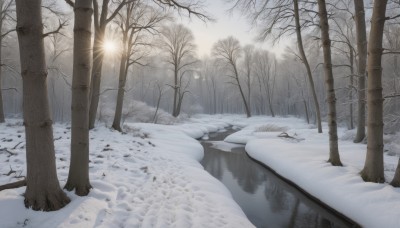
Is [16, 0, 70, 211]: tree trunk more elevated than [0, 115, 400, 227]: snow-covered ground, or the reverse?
[16, 0, 70, 211]: tree trunk

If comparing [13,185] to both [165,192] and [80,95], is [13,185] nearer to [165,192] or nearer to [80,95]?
[80,95]

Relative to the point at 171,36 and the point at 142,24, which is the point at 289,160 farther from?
the point at 171,36

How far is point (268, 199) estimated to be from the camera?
24.1 feet

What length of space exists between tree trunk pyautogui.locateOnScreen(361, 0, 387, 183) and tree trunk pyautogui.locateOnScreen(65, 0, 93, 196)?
5.22 metres

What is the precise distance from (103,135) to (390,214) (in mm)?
9261

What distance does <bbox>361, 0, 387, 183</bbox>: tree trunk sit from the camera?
5480 millimetres

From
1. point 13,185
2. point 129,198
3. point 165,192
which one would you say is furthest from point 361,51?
point 13,185

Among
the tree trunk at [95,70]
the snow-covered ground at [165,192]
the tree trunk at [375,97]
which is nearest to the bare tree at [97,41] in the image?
the tree trunk at [95,70]

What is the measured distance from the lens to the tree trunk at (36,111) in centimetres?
335

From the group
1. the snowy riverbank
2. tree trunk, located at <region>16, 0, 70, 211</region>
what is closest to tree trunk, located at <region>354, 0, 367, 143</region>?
the snowy riverbank

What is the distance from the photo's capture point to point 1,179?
4.56m

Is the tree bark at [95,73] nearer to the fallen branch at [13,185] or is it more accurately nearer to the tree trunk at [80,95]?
the tree trunk at [80,95]

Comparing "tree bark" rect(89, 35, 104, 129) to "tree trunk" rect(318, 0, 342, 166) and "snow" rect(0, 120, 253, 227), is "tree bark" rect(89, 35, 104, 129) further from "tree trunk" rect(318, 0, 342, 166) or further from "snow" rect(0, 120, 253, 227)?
"tree trunk" rect(318, 0, 342, 166)

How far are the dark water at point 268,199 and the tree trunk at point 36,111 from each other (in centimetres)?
396
